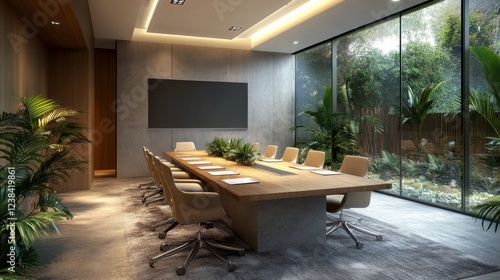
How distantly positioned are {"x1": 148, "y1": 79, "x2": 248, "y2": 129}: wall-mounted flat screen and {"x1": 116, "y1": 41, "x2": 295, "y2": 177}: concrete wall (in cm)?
15

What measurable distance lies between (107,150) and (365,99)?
705 centimetres

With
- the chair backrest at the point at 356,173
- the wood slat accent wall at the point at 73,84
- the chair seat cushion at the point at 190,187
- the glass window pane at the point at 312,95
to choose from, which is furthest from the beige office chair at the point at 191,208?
the glass window pane at the point at 312,95

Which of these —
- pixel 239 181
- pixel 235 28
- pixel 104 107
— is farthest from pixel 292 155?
pixel 104 107

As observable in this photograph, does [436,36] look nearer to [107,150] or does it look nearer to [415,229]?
[415,229]

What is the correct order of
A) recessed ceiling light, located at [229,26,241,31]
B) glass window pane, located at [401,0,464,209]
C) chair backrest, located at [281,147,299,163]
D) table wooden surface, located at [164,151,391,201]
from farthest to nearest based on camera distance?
recessed ceiling light, located at [229,26,241,31]
chair backrest, located at [281,147,299,163]
glass window pane, located at [401,0,464,209]
table wooden surface, located at [164,151,391,201]

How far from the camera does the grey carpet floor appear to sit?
3.00 metres

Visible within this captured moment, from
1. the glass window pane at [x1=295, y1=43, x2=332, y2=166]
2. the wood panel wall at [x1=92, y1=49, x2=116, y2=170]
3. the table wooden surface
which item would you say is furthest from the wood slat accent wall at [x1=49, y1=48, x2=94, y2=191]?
the glass window pane at [x1=295, y1=43, x2=332, y2=166]

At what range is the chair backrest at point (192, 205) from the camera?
3047 mm

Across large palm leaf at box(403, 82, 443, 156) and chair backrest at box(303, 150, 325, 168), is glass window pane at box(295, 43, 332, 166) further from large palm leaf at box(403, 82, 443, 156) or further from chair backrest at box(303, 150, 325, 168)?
chair backrest at box(303, 150, 325, 168)

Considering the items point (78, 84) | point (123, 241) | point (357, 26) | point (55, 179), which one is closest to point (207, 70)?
point (78, 84)

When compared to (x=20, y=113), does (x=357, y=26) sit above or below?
above

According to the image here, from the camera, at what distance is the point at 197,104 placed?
916 cm

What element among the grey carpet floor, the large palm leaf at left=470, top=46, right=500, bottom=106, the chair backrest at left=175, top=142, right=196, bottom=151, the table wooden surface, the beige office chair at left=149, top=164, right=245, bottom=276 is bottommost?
the grey carpet floor

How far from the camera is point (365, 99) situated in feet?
23.3
